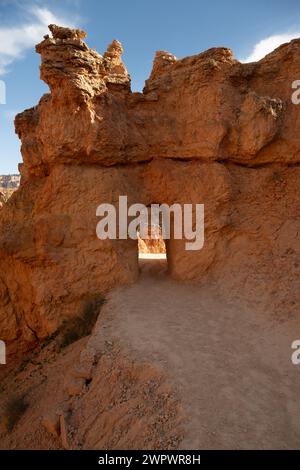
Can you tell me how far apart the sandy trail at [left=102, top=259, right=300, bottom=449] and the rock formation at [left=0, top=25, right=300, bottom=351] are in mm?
801

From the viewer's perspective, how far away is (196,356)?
6.76 metres

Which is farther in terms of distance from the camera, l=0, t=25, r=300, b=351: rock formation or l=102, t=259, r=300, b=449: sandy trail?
l=0, t=25, r=300, b=351: rock formation

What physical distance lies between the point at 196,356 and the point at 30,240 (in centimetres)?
547

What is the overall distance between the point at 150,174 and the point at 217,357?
589 centimetres

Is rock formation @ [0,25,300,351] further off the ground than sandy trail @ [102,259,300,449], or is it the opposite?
rock formation @ [0,25,300,351]

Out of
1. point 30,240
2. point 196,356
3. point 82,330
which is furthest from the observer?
point 30,240

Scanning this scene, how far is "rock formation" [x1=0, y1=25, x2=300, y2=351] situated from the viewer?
957 centimetres

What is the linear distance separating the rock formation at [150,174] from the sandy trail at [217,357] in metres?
0.80

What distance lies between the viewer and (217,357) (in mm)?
6855

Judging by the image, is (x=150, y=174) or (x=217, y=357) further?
(x=150, y=174)

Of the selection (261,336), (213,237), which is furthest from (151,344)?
(213,237)

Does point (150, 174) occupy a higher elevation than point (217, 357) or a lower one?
higher

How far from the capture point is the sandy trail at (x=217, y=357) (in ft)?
16.7
